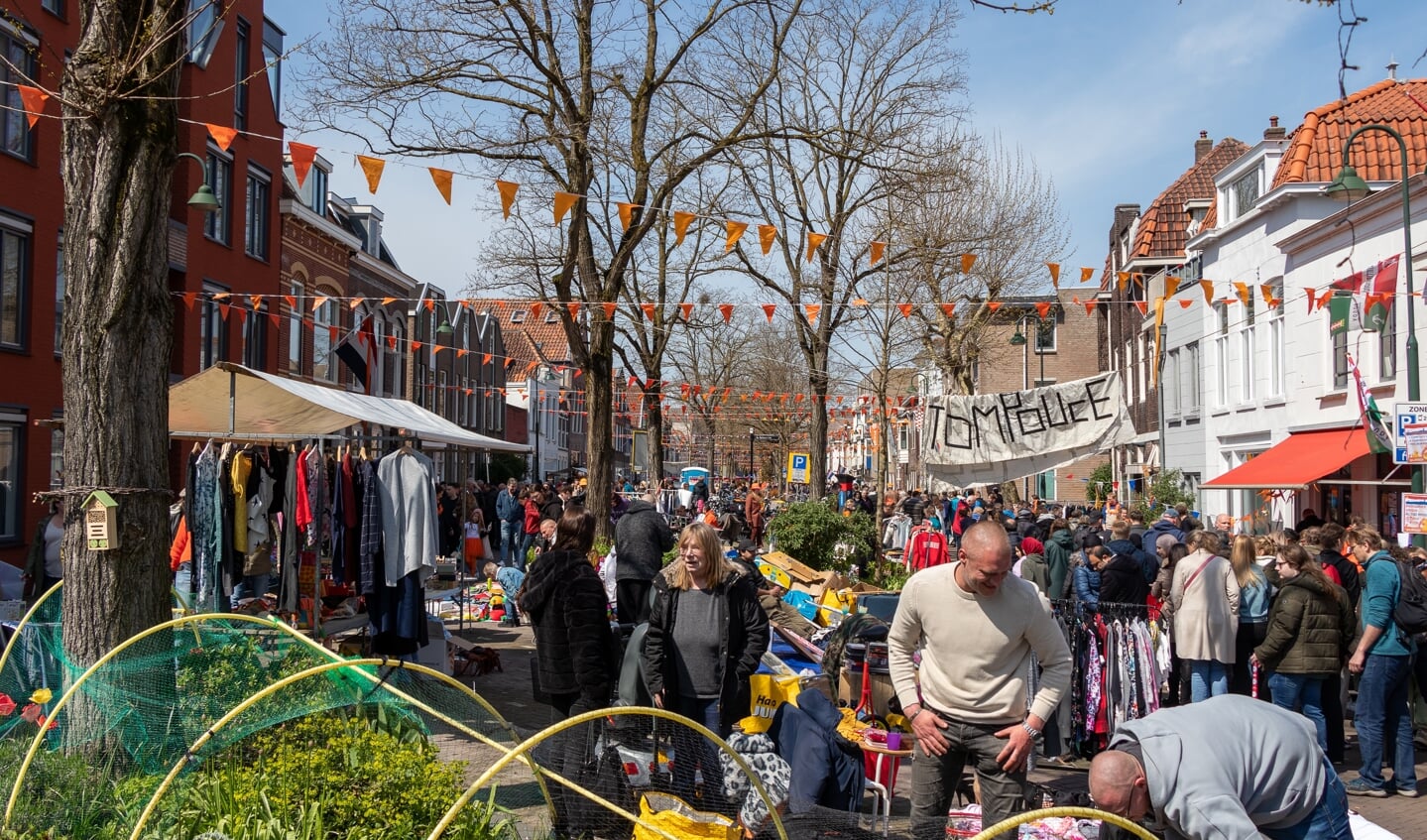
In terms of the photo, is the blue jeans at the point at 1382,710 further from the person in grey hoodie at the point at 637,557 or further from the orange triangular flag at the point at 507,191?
the orange triangular flag at the point at 507,191

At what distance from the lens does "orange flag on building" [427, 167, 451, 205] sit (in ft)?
34.3

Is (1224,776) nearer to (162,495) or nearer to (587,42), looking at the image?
(162,495)

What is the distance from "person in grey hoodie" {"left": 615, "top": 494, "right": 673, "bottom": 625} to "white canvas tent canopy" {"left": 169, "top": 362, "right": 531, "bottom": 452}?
2.43 m

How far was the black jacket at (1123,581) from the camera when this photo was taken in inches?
420

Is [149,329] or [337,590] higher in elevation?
[149,329]

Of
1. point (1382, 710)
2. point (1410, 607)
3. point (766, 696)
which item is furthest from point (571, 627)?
point (1410, 607)

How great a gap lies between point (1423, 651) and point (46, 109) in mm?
17858

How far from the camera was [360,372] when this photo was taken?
61.7 feet

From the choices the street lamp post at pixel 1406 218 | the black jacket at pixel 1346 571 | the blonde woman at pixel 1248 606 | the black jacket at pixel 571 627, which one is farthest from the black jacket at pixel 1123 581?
the black jacket at pixel 571 627

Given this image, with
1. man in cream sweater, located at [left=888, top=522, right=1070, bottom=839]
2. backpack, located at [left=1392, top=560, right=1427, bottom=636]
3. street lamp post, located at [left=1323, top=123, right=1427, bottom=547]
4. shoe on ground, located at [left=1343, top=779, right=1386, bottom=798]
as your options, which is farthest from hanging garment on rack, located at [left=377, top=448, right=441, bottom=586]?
street lamp post, located at [left=1323, top=123, right=1427, bottom=547]

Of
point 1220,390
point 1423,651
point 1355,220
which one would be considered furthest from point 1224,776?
point 1220,390

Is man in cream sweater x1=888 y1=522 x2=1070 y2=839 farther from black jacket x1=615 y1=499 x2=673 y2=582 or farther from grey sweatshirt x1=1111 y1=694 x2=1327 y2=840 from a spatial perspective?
black jacket x1=615 y1=499 x2=673 y2=582

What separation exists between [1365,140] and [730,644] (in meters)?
18.9

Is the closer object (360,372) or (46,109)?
(46,109)
